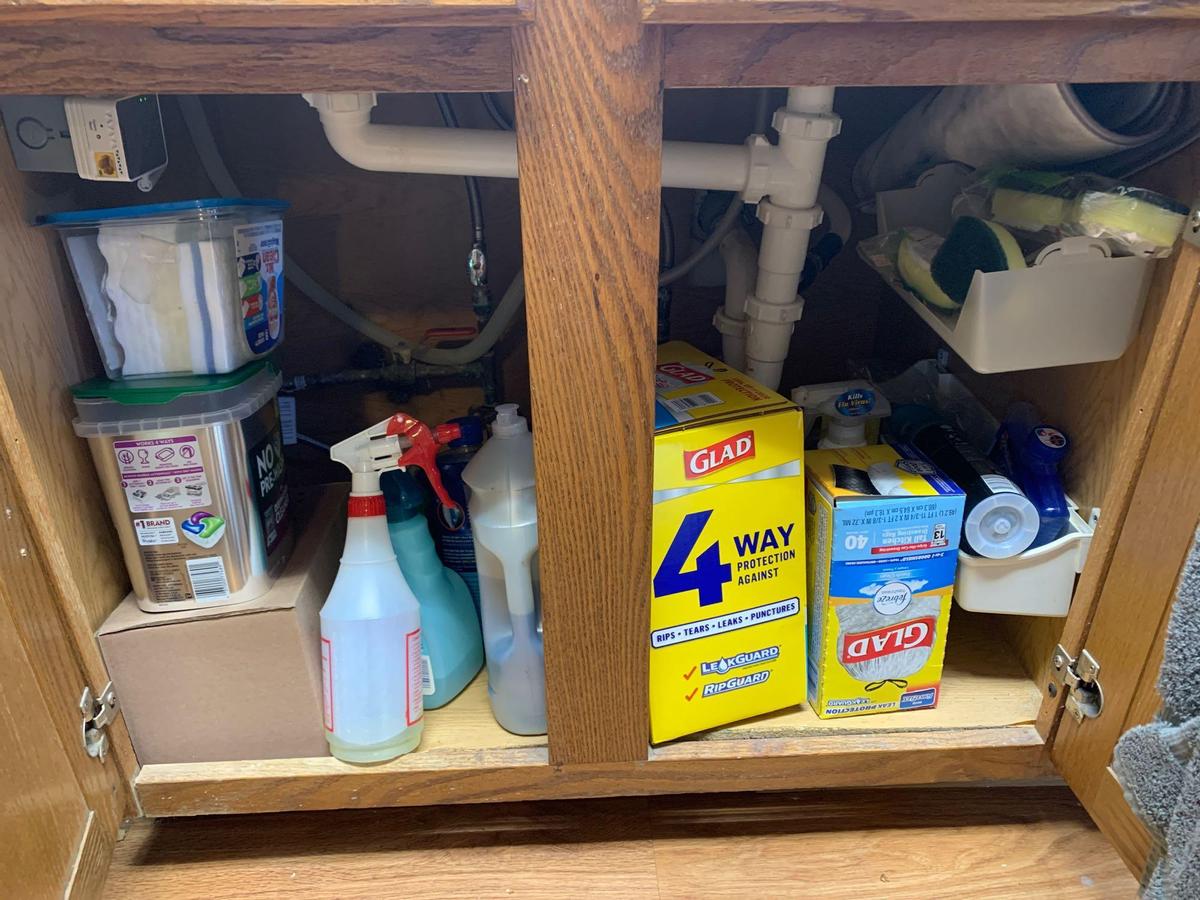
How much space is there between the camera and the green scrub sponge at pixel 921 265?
73cm

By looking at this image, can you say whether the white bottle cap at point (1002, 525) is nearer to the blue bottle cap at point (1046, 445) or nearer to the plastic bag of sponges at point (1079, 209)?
the blue bottle cap at point (1046, 445)

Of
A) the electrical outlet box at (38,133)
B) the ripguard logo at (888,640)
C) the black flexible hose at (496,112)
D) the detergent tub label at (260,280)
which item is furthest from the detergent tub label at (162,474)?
the ripguard logo at (888,640)

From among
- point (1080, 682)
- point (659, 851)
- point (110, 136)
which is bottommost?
point (659, 851)

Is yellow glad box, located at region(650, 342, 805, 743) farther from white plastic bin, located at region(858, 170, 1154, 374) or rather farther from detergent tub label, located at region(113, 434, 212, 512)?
detergent tub label, located at region(113, 434, 212, 512)

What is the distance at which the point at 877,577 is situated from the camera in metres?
0.73

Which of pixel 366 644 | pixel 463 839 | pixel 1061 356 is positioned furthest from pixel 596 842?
pixel 1061 356

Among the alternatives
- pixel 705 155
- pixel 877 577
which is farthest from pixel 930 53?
pixel 877 577

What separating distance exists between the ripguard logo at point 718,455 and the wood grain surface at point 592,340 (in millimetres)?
64

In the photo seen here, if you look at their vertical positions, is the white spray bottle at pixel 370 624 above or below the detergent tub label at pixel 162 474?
below

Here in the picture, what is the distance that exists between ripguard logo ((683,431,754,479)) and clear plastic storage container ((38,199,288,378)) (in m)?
0.38

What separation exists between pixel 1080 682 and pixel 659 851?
398 millimetres

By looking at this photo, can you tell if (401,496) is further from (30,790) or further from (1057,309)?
(1057,309)

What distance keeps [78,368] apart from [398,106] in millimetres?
425

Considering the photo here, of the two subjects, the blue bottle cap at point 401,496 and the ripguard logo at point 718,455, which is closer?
the ripguard logo at point 718,455
